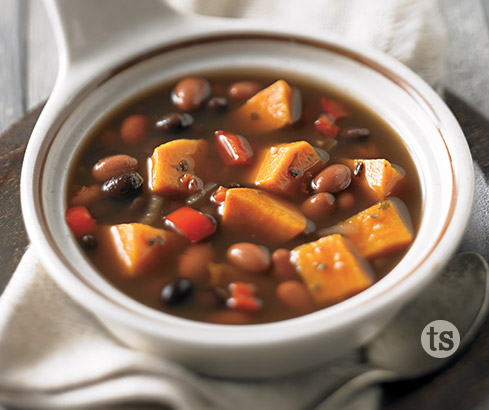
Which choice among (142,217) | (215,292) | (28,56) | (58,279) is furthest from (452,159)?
(28,56)

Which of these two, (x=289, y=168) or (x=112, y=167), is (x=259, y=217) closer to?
(x=289, y=168)

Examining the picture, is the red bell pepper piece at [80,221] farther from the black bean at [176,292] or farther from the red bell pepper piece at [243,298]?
the red bell pepper piece at [243,298]

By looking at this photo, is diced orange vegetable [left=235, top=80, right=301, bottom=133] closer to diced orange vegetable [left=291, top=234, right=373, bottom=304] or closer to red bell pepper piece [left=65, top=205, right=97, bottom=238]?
diced orange vegetable [left=291, top=234, right=373, bottom=304]

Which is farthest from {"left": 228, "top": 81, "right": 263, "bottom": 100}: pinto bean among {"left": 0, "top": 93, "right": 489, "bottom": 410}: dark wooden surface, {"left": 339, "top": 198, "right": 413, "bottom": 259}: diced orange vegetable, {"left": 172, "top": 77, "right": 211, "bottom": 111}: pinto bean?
{"left": 0, "top": 93, "right": 489, "bottom": 410}: dark wooden surface

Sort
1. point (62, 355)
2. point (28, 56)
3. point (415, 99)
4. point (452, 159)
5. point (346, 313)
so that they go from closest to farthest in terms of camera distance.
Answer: point (346, 313) → point (62, 355) → point (452, 159) → point (415, 99) → point (28, 56)

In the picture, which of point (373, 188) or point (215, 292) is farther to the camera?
point (373, 188)

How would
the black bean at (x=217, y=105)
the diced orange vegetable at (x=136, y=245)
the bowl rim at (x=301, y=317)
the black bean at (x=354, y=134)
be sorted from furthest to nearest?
1. the black bean at (x=217, y=105)
2. the black bean at (x=354, y=134)
3. the diced orange vegetable at (x=136, y=245)
4. the bowl rim at (x=301, y=317)

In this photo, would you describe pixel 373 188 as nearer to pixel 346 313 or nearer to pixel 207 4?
pixel 346 313

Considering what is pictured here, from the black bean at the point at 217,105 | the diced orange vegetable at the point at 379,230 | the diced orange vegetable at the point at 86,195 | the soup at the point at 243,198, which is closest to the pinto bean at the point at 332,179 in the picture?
the soup at the point at 243,198
